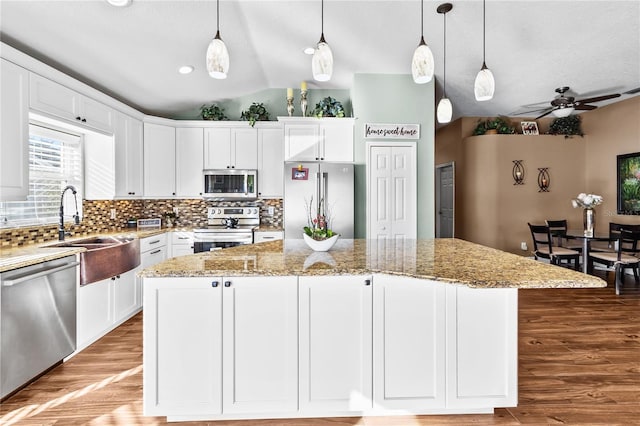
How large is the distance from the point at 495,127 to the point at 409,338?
570cm

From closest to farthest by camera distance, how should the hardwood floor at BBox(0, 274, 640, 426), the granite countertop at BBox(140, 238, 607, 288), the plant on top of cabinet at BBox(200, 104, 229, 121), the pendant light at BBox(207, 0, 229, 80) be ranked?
the granite countertop at BBox(140, 238, 607, 288), the pendant light at BBox(207, 0, 229, 80), the hardwood floor at BBox(0, 274, 640, 426), the plant on top of cabinet at BBox(200, 104, 229, 121)

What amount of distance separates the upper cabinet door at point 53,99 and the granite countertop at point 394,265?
1.98 meters

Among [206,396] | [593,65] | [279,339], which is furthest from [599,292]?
[206,396]

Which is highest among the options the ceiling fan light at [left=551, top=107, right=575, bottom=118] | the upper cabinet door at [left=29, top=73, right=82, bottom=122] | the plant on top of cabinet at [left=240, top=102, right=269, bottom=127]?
the plant on top of cabinet at [left=240, top=102, right=269, bottom=127]

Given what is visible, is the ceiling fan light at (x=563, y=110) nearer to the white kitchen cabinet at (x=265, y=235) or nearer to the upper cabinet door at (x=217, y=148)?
the white kitchen cabinet at (x=265, y=235)

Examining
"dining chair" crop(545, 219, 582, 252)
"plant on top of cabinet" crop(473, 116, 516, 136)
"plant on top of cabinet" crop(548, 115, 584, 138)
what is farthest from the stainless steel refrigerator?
"plant on top of cabinet" crop(548, 115, 584, 138)

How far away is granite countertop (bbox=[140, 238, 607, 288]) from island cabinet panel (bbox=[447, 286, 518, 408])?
210mm

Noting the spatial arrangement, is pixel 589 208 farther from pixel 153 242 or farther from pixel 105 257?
pixel 105 257

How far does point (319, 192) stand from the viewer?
14.6 feet

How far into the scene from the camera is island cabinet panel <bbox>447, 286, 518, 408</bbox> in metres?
1.99

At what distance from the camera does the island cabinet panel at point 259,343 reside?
196 centimetres

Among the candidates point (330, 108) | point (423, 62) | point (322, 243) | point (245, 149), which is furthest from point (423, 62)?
point (245, 149)

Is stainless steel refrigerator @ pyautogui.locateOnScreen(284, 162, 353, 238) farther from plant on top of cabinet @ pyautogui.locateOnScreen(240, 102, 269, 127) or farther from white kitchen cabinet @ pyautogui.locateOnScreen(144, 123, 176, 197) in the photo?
white kitchen cabinet @ pyautogui.locateOnScreen(144, 123, 176, 197)

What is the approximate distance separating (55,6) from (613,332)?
5.78 m
